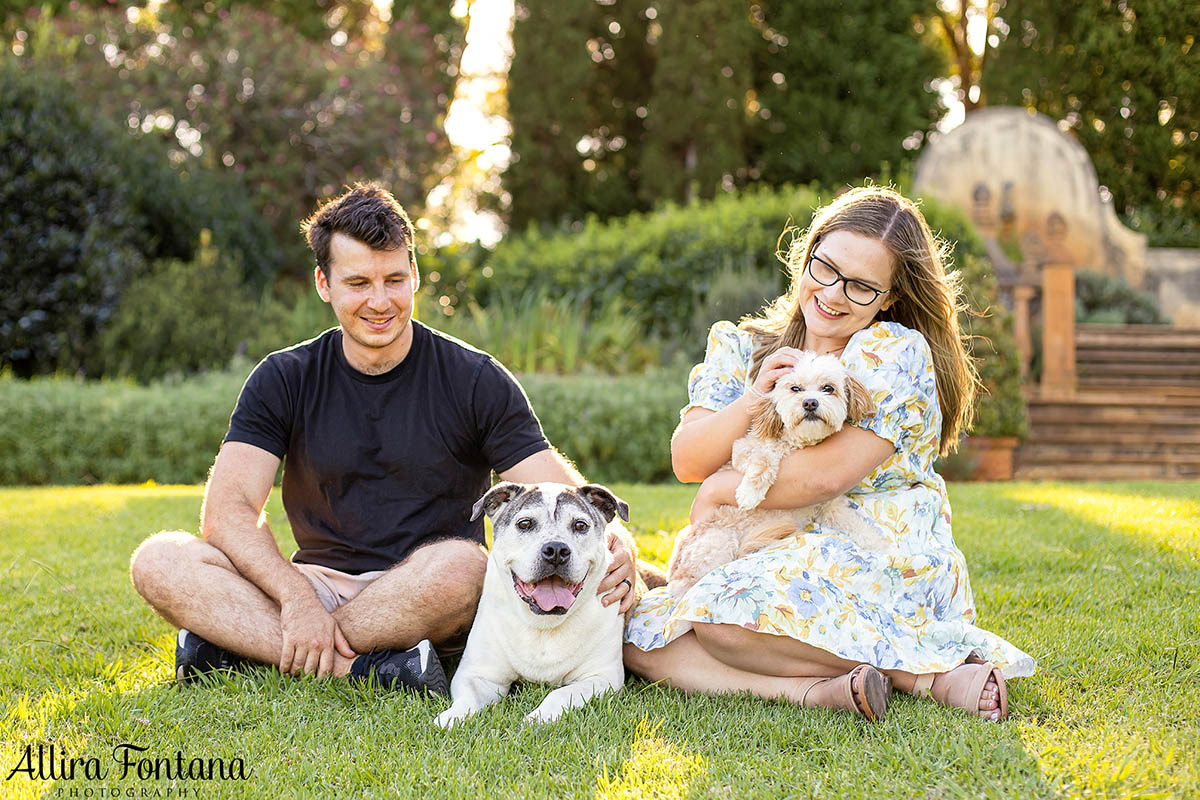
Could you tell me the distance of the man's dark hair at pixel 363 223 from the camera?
3852 mm

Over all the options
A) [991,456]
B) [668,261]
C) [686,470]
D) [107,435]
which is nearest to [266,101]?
[668,261]

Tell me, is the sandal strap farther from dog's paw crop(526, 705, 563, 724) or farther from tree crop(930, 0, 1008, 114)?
tree crop(930, 0, 1008, 114)

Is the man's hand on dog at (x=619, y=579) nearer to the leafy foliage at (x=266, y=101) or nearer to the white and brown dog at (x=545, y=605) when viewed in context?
the white and brown dog at (x=545, y=605)

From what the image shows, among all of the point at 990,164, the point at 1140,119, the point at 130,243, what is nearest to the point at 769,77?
the point at 990,164

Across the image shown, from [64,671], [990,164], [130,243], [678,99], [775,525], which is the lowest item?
[64,671]

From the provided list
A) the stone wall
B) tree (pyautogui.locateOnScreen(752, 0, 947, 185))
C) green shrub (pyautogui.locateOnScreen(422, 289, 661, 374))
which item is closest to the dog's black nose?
green shrub (pyautogui.locateOnScreen(422, 289, 661, 374))

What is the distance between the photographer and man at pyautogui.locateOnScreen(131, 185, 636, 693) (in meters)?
3.65

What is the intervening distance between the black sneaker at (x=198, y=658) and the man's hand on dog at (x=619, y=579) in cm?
137

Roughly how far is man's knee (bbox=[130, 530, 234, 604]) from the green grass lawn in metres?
0.35

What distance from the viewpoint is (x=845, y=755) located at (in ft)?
9.32

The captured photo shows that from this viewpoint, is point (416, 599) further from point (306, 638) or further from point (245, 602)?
point (245, 602)

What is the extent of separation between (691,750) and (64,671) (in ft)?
8.07

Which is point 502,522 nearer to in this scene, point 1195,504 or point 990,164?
point 1195,504

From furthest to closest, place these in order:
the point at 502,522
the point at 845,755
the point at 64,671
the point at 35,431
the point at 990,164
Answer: the point at 990,164, the point at 35,431, the point at 64,671, the point at 502,522, the point at 845,755
